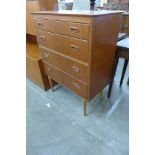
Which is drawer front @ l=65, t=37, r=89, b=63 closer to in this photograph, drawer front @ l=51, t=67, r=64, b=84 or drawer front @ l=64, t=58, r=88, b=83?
drawer front @ l=64, t=58, r=88, b=83

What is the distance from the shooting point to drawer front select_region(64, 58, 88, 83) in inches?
52.1

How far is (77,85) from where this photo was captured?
1.51 meters

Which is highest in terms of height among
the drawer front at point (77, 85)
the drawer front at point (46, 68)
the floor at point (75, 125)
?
the drawer front at point (46, 68)

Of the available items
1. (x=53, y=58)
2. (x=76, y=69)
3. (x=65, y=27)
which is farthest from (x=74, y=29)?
(x=53, y=58)

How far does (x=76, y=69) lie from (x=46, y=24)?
57cm

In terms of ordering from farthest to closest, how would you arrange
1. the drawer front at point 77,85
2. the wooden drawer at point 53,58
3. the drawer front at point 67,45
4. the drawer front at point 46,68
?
the drawer front at point 46,68
the wooden drawer at point 53,58
the drawer front at point 77,85
the drawer front at point 67,45

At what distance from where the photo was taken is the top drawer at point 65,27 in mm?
1114

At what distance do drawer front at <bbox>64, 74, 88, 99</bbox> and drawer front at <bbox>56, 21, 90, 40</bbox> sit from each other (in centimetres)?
48

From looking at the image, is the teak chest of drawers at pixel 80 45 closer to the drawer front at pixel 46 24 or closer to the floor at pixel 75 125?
the drawer front at pixel 46 24

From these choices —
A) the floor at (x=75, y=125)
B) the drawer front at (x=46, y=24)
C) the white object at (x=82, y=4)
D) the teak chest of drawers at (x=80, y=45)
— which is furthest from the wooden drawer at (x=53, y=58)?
the white object at (x=82, y=4)

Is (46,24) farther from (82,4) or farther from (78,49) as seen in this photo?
(82,4)

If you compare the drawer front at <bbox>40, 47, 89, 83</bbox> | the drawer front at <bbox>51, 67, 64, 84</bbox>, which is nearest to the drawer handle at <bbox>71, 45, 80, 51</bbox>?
the drawer front at <bbox>40, 47, 89, 83</bbox>
